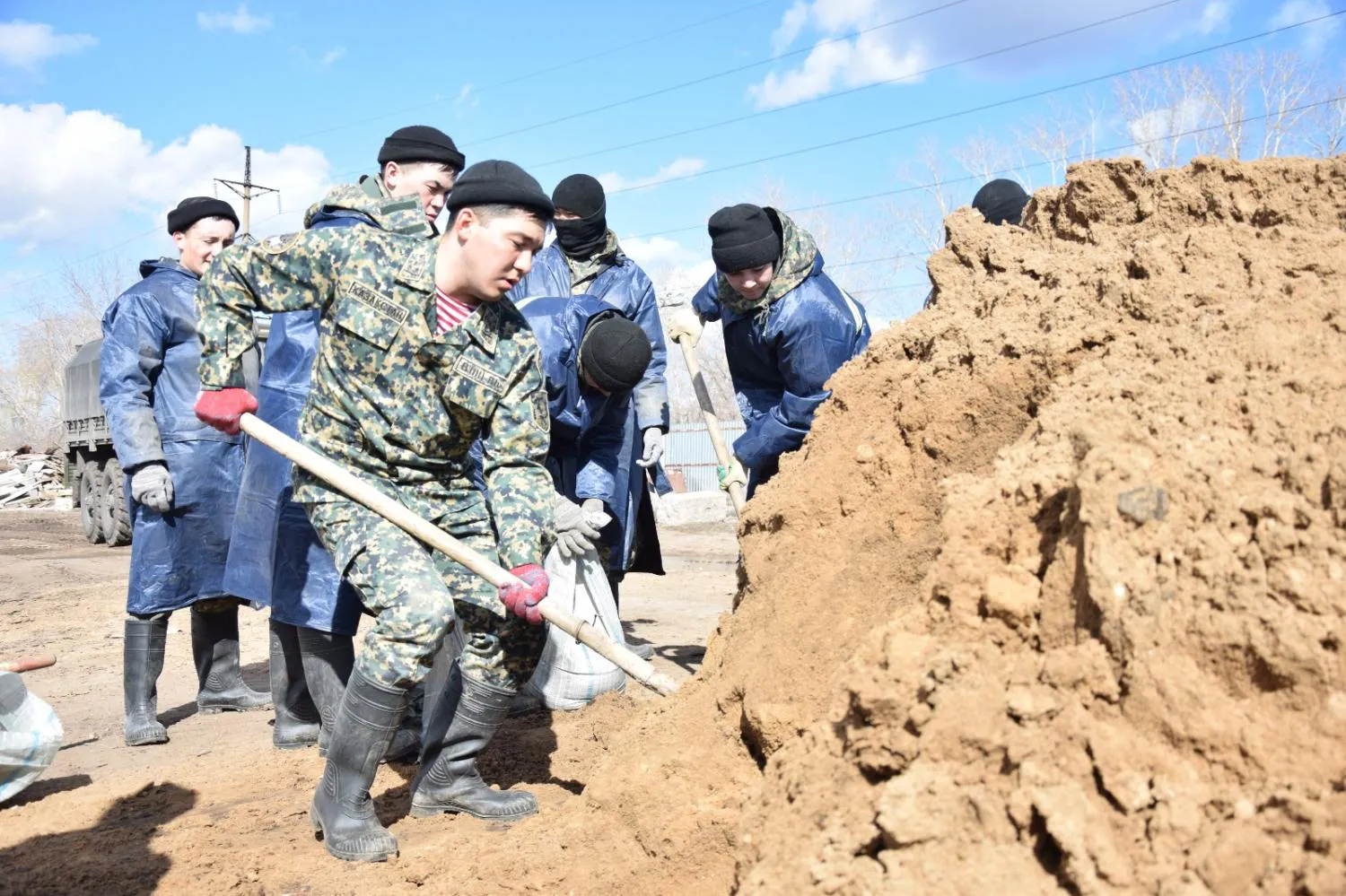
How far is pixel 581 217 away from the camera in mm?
5762

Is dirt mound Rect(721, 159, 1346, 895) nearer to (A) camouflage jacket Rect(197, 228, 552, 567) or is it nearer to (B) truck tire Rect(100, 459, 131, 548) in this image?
(A) camouflage jacket Rect(197, 228, 552, 567)

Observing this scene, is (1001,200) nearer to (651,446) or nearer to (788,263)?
(788,263)

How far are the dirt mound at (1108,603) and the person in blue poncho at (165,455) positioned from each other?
3301 millimetres

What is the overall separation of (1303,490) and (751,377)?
351cm

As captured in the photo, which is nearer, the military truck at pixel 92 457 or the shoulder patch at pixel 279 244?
the shoulder patch at pixel 279 244

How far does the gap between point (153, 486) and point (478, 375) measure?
234 centimetres

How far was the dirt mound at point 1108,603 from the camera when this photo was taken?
5.69 feet

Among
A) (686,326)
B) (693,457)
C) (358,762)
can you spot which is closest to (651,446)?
(686,326)

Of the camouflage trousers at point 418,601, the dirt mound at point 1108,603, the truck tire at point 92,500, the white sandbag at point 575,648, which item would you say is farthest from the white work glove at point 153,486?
the truck tire at point 92,500

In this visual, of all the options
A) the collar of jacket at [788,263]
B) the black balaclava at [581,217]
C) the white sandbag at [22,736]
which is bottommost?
the white sandbag at [22,736]

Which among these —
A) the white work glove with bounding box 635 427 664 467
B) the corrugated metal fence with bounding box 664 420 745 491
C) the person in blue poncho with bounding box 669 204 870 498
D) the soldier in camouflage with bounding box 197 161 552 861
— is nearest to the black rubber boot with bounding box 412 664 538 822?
the soldier in camouflage with bounding box 197 161 552 861

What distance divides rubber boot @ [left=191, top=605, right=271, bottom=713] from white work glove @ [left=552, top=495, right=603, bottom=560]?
181 centimetres

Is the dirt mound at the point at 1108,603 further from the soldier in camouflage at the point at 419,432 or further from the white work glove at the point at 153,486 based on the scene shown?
the white work glove at the point at 153,486

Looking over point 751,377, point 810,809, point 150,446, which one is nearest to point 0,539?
point 150,446
